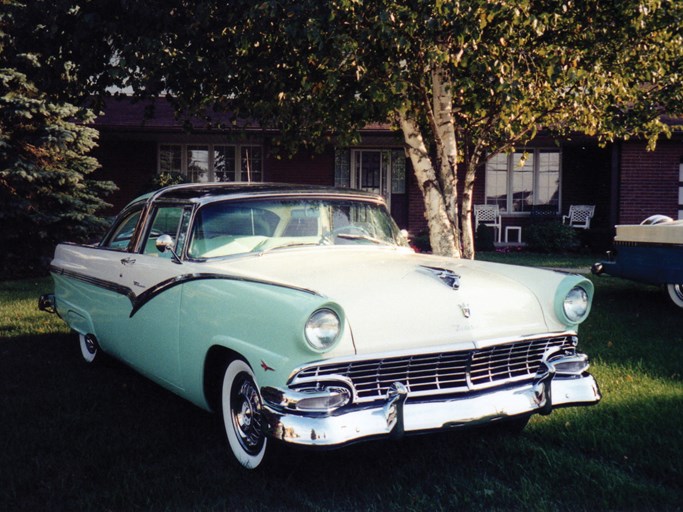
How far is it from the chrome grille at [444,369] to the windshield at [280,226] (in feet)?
4.30

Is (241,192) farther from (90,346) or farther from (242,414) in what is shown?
(90,346)

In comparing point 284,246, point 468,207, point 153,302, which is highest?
point 468,207

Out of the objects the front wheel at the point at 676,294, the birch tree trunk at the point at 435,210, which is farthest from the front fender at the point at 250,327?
the front wheel at the point at 676,294

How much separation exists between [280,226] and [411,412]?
67.3 inches

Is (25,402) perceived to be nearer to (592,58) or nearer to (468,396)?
(468,396)

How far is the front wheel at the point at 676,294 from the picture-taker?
8.30 meters

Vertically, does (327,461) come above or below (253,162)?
below

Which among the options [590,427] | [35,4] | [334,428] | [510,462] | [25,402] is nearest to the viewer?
[334,428]

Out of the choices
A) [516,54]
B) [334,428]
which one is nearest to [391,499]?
[334,428]

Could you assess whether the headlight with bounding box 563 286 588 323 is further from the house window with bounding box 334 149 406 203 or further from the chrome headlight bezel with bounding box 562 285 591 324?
the house window with bounding box 334 149 406 203

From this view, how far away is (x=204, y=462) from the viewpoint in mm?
3686

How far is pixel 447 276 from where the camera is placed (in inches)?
145

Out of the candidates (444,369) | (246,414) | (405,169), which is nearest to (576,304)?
(444,369)

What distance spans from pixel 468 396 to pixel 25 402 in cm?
311
